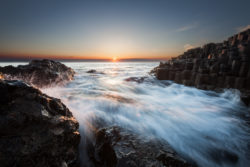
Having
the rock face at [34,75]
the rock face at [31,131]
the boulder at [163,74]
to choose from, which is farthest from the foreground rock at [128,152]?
the boulder at [163,74]

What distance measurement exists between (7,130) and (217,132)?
469 cm

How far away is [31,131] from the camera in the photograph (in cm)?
162

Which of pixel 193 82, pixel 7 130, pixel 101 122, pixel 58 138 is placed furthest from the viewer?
pixel 193 82

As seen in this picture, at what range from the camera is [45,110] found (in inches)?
75.9

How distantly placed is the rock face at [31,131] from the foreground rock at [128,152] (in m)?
0.51

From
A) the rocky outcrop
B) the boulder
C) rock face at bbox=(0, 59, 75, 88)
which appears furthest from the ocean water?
the boulder

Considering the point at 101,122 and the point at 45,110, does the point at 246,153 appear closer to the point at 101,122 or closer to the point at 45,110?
the point at 101,122

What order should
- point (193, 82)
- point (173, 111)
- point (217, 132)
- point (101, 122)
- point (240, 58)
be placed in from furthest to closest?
1. point (193, 82)
2. point (240, 58)
3. point (173, 111)
4. point (101, 122)
5. point (217, 132)

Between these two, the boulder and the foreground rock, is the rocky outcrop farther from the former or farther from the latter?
the foreground rock

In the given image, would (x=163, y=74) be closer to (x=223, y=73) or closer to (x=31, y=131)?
(x=223, y=73)

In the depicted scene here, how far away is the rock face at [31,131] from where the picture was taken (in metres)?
1.44

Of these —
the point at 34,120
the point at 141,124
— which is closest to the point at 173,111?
the point at 141,124

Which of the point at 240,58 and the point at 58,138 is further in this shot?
the point at 240,58

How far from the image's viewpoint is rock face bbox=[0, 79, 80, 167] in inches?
56.8
